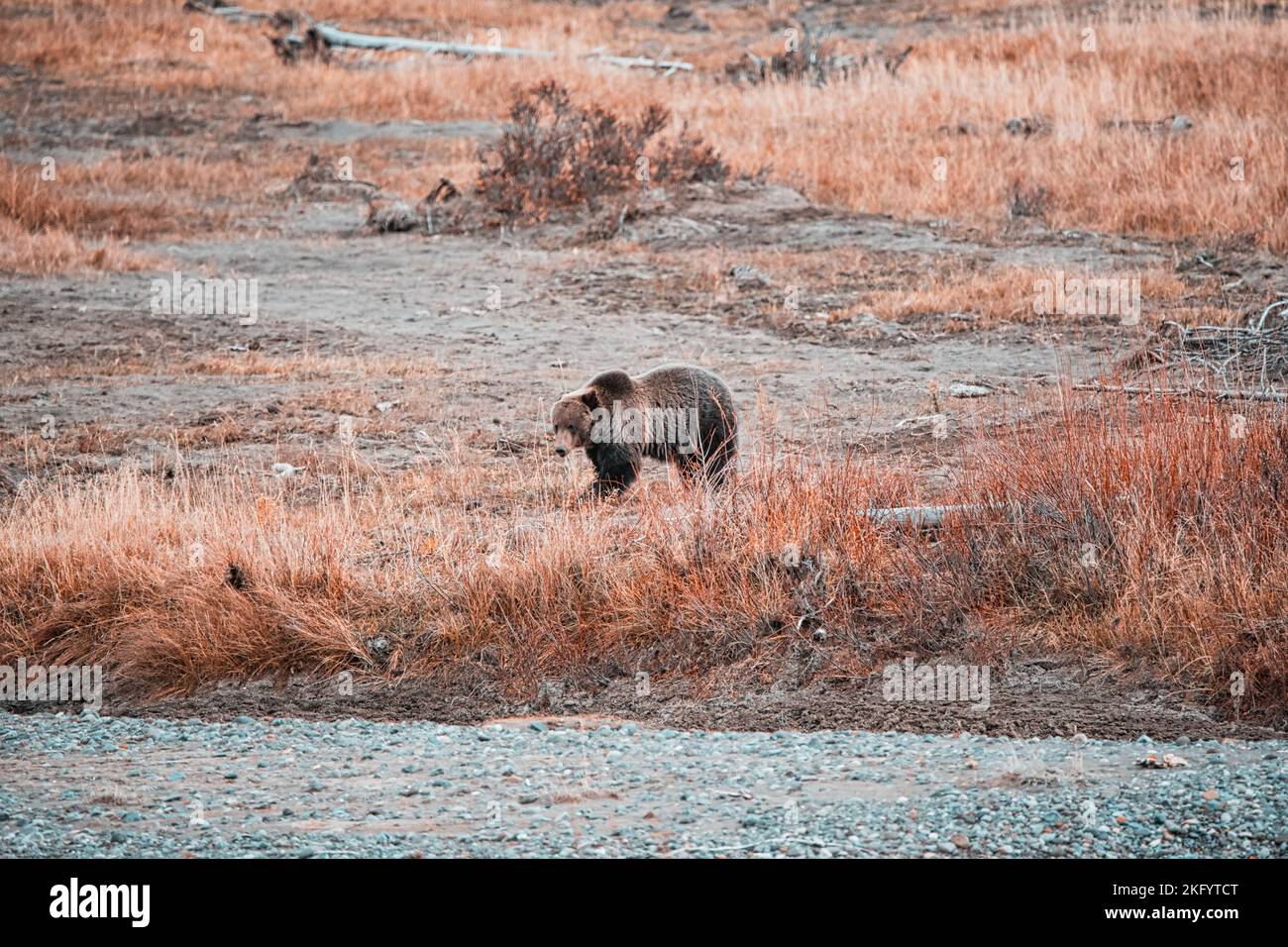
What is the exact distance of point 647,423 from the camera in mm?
9164

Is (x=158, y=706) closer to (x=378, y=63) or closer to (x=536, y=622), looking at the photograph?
(x=536, y=622)

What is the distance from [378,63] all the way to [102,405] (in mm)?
21420

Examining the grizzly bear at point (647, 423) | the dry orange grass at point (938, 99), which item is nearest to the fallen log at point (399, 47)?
the dry orange grass at point (938, 99)

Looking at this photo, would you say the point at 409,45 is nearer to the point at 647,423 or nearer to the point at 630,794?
the point at 647,423

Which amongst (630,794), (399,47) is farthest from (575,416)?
(399,47)

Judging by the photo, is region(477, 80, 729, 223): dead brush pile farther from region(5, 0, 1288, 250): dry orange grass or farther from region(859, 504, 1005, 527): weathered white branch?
region(859, 504, 1005, 527): weathered white branch

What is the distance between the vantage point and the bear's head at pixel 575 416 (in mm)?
9070

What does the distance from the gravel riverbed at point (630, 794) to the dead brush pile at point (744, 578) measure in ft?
3.14

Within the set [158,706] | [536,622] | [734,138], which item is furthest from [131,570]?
[734,138]

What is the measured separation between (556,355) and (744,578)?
250 inches

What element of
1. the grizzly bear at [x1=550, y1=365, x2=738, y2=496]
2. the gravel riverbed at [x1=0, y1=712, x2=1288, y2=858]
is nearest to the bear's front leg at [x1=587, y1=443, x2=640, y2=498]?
the grizzly bear at [x1=550, y1=365, x2=738, y2=496]

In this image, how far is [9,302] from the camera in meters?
15.1

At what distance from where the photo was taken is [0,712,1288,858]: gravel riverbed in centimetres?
473

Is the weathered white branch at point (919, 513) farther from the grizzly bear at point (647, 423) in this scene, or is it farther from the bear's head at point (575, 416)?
the bear's head at point (575, 416)
